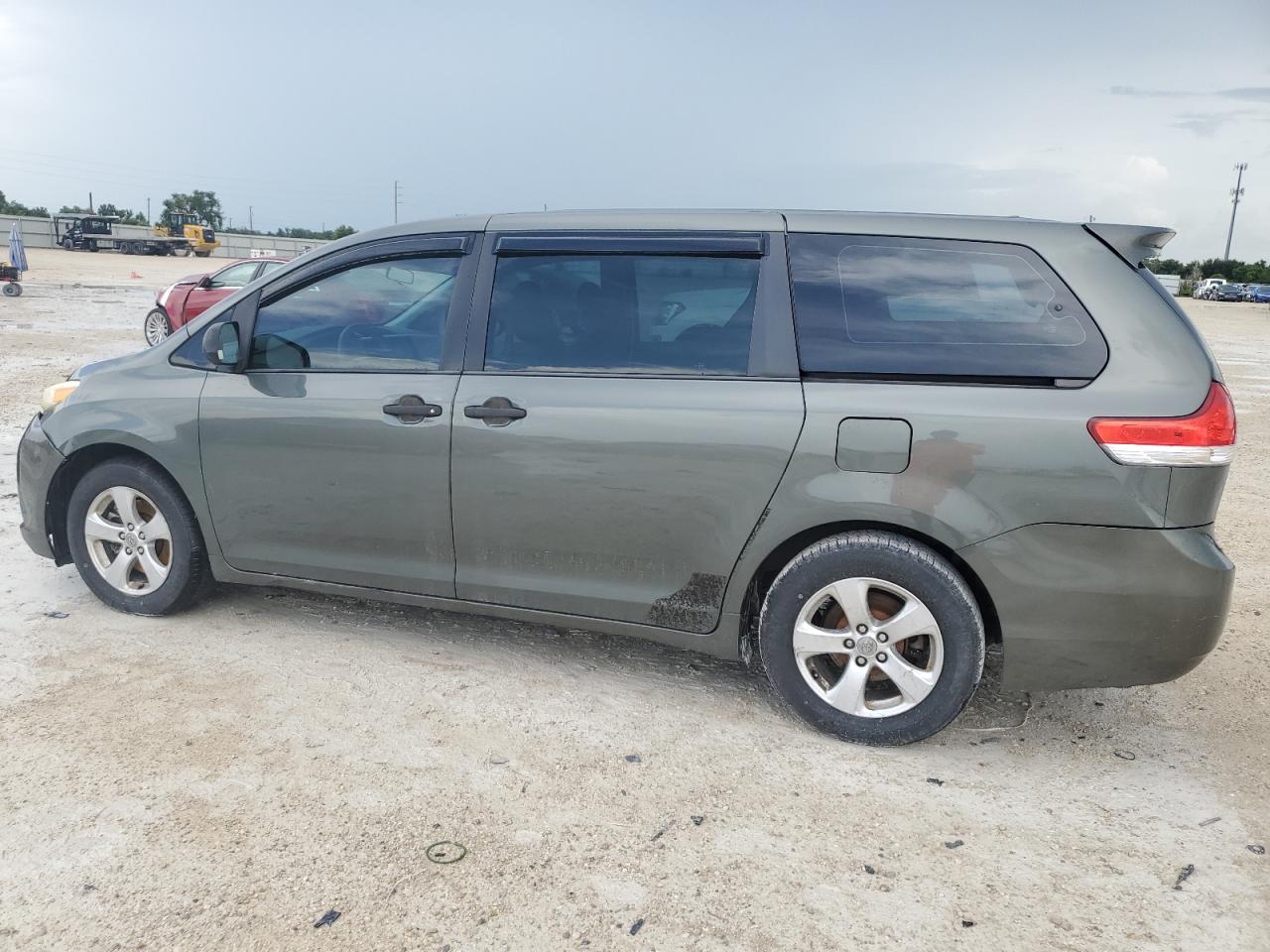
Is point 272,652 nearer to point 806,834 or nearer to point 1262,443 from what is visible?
point 806,834

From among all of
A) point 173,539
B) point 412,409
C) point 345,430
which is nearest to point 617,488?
point 412,409

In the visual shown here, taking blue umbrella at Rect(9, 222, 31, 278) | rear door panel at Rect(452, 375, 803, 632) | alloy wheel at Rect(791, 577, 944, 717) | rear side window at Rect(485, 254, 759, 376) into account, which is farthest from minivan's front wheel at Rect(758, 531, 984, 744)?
blue umbrella at Rect(9, 222, 31, 278)

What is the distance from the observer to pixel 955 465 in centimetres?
327

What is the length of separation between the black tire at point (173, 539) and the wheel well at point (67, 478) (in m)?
0.04

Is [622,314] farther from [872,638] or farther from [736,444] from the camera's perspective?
[872,638]

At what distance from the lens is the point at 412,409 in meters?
3.87

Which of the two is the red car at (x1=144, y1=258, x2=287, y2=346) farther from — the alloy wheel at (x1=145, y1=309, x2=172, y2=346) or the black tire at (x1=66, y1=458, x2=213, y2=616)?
the black tire at (x1=66, y1=458, x2=213, y2=616)

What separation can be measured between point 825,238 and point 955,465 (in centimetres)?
94

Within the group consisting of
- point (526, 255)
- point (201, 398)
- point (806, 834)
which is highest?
point (526, 255)

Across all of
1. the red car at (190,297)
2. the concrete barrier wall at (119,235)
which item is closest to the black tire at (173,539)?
the red car at (190,297)

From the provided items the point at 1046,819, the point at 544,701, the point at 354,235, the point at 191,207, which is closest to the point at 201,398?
the point at 354,235

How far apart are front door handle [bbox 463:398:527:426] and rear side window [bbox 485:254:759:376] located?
16 centimetres

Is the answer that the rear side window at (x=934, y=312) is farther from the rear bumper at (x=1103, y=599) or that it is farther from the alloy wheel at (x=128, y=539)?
the alloy wheel at (x=128, y=539)

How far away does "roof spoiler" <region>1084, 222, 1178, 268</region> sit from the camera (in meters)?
3.36
